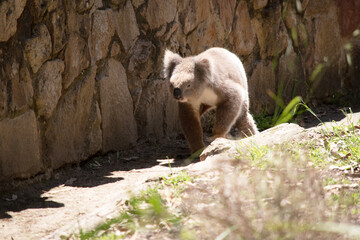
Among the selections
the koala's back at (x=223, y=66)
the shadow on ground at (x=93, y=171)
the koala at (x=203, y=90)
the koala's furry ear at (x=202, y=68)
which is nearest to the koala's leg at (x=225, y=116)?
the koala at (x=203, y=90)

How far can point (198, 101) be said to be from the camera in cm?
704

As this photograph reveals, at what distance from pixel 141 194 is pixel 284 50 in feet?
20.7

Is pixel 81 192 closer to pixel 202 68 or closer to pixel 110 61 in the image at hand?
pixel 110 61

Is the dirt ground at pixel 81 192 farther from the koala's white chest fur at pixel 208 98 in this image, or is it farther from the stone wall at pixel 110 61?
the koala's white chest fur at pixel 208 98

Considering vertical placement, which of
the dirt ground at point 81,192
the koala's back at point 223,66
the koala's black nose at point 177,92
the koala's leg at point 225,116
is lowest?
the dirt ground at point 81,192

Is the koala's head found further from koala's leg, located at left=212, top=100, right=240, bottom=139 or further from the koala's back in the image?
koala's leg, located at left=212, top=100, right=240, bottom=139

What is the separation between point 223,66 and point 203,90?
1.50ft

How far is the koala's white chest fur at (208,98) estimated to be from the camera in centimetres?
699

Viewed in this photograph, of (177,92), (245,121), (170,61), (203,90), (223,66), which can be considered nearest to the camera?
(177,92)

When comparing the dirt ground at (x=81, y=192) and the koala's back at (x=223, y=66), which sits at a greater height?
the koala's back at (x=223, y=66)

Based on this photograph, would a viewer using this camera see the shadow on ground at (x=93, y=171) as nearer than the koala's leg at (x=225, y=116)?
Yes

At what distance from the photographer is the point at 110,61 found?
668 cm

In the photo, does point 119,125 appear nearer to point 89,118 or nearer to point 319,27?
point 89,118

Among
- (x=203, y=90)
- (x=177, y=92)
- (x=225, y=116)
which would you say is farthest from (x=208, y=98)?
(x=177, y=92)
